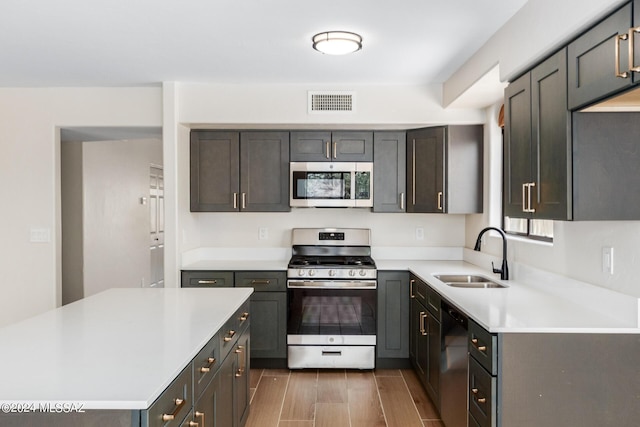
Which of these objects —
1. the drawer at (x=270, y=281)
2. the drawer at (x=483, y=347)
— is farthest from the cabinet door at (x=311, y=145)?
the drawer at (x=483, y=347)

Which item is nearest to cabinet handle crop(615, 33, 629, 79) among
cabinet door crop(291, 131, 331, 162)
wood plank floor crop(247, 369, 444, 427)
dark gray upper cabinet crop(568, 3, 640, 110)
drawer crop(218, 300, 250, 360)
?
dark gray upper cabinet crop(568, 3, 640, 110)

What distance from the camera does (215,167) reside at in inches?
161

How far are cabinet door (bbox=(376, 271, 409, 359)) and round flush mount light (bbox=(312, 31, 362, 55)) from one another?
1.83m

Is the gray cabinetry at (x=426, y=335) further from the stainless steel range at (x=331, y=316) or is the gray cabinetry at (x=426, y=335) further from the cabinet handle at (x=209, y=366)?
the cabinet handle at (x=209, y=366)

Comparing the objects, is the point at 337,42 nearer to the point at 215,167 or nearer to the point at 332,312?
the point at 215,167

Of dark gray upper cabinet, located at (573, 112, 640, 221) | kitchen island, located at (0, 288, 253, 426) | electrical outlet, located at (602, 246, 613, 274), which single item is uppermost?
dark gray upper cabinet, located at (573, 112, 640, 221)

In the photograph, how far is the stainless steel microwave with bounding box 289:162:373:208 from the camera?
4.06m

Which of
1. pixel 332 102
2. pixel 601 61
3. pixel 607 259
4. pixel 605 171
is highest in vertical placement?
pixel 332 102

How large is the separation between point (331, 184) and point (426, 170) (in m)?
0.82

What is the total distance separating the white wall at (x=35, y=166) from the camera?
4.03 metres

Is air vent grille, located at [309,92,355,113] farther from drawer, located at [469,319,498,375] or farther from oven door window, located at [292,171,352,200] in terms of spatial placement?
drawer, located at [469,319,498,375]

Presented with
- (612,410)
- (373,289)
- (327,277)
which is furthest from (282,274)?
(612,410)

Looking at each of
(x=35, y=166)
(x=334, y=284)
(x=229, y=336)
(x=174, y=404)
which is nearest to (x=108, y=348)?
(x=174, y=404)

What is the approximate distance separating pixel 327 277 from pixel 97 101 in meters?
2.51
